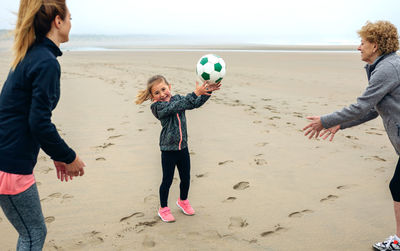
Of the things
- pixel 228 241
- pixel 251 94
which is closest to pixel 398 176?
pixel 228 241

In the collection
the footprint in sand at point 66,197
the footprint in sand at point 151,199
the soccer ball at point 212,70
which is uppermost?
the soccer ball at point 212,70

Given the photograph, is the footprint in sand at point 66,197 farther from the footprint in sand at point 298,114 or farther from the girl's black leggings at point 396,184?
the footprint in sand at point 298,114

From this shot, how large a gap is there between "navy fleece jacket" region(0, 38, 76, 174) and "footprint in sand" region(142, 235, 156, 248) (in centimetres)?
159

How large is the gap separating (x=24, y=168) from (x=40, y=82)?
0.52 m

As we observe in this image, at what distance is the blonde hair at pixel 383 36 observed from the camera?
8.95ft

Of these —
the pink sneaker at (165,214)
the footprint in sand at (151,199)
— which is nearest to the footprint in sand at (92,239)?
the pink sneaker at (165,214)

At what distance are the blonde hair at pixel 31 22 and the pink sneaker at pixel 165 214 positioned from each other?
225cm

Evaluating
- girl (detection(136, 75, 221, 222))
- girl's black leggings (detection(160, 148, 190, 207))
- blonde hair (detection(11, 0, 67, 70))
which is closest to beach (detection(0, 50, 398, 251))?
girl's black leggings (detection(160, 148, 190, 207))

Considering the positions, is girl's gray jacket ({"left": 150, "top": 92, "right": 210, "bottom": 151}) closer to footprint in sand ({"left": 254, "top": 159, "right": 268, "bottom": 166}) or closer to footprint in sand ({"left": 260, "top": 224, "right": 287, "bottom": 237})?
footprint in sand ({"left": 260, "top": 224, "right": 287, "bottom": 237})

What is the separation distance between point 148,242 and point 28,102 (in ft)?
6.27

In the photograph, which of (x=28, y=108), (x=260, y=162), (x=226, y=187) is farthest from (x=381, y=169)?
(x=28, y=108)

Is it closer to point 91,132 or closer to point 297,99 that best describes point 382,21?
point 91,132

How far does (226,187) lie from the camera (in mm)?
4281

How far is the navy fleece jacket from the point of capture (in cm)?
176
